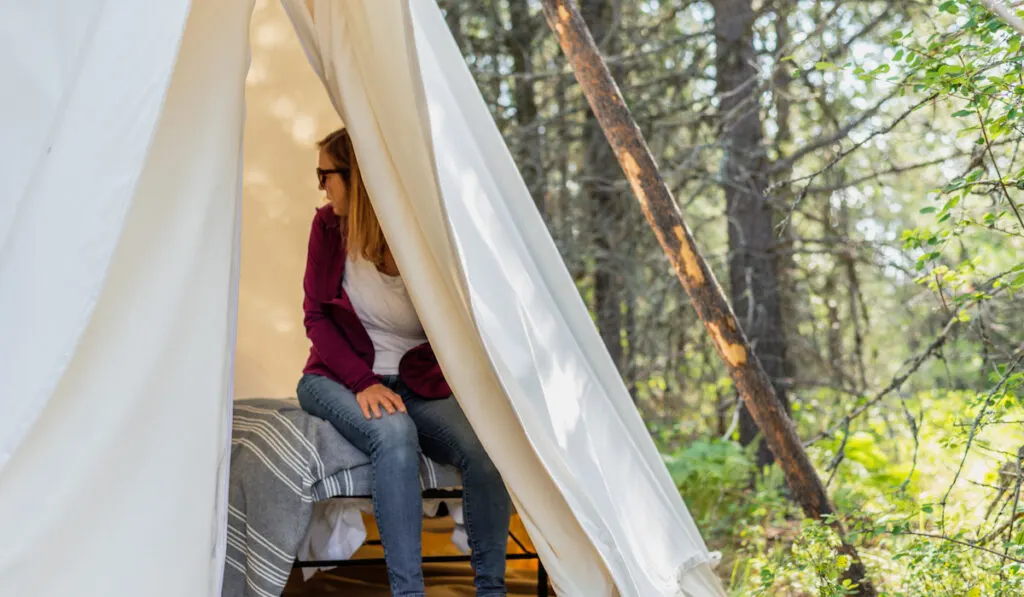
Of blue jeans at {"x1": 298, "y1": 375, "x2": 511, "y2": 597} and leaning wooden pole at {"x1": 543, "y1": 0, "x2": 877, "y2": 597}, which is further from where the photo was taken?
leaning wooden pole at {"x1": 543, "y1": 0, "x2": 877, "y2": 597}

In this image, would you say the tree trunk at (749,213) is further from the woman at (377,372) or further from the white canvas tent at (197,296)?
the woman at (377,372)

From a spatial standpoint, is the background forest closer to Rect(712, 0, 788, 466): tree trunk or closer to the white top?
Rect(712, 0, 788, 466): tree trunk

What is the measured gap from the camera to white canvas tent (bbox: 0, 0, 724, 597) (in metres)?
1.89

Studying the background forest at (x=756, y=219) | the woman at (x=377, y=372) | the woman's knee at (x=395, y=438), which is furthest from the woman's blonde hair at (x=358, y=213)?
the background forest at (x=756, y=219)

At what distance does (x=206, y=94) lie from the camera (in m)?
2.25

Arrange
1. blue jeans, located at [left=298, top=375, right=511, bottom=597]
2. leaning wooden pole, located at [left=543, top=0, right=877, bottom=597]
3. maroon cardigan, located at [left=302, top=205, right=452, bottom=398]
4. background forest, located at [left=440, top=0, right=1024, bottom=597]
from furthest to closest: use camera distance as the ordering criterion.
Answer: background forest, located at [left=440, top=0, right=1024, bottom=597] < leaning wooden pole, located at [left=543, top=0, right=877, bottom=597] < maroon cardigan, located at [left=302, top=205, right=452, bottom=398] < blue jeans, located at [left=298, top=375, right=511, bottom=597]

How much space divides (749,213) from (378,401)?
2901mm

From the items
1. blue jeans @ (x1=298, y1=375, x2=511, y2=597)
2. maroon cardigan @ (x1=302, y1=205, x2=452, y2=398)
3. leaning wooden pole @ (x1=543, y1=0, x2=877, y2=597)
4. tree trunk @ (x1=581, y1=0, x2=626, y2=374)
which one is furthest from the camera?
tree trunk @ (x1=581, y1=0, x2=626, y2=374)

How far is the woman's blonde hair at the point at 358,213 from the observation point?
295 cm

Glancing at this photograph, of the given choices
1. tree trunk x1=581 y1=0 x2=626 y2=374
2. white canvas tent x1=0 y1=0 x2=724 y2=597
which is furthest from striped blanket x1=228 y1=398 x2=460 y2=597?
tree trunk x1=581 y1=0 x2=626 y2=374

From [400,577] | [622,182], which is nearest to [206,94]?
[400,577]

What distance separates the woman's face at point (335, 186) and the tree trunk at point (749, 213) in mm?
2475

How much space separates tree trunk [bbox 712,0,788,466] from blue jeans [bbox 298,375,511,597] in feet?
8.00

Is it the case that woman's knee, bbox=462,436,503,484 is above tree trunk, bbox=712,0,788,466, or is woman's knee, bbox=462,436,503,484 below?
below
